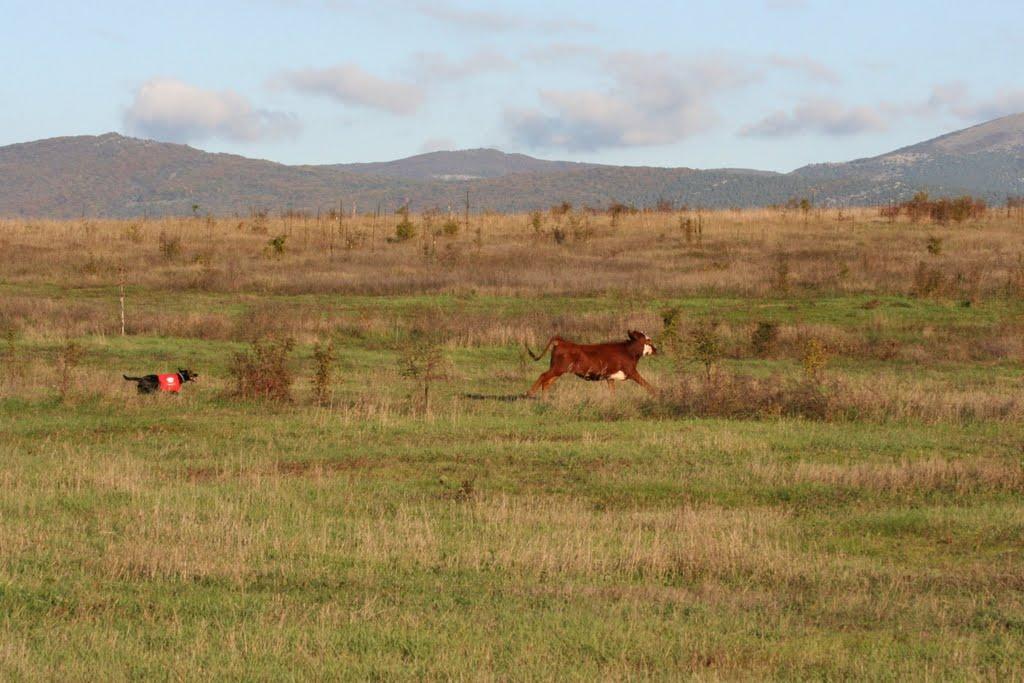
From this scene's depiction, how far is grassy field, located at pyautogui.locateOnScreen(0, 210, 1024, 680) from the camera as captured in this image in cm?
746

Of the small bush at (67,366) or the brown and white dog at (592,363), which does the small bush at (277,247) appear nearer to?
the small bush at (67,366)

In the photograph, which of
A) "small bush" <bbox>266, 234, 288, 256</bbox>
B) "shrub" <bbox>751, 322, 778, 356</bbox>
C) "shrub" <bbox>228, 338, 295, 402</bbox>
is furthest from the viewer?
"small bush" <bbox>266, 234, 288, 256</bbox>

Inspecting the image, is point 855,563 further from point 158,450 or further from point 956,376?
point 956,376

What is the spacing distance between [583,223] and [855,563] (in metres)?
52.2

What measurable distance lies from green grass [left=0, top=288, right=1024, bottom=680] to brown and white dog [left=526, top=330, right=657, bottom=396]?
3.09 ft

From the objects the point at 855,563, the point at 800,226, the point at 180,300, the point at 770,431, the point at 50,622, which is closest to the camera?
the point at 50,622

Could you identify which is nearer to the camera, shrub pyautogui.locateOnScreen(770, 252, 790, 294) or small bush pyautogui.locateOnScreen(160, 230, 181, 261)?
shrub pyautogui.locateOnScreen(770, 252, 790, 294)

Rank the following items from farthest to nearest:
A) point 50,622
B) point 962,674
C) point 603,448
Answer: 1. point 603,448
2. point 50,622
3. point 962,674

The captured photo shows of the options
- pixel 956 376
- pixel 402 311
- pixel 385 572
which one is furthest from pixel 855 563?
pixel 402 311

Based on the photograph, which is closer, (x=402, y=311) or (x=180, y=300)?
(x=402, y=311)

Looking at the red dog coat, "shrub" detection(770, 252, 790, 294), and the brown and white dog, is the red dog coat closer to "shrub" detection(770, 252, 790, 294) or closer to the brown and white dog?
the brown and white dog

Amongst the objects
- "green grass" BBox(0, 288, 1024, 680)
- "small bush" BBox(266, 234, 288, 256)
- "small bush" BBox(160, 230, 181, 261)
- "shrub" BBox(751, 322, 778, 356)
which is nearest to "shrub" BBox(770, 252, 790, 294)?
"shrub" BBox(751, 322, 778, 356)

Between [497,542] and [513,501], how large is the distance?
2029mm

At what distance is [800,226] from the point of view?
56.8 m
